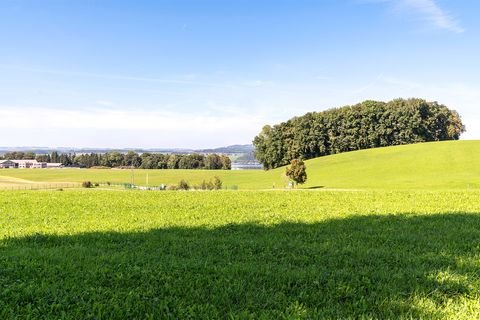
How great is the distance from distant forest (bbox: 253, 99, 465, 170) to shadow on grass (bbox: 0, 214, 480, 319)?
4250 inches

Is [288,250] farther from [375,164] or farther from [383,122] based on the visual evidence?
[383,122]

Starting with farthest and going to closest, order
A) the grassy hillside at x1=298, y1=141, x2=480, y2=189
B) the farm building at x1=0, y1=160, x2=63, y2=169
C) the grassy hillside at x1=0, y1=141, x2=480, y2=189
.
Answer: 1. the farm building at x1=0, y1=160, x2=63, y2=169
2. the grassy hillside at x1=0, y1=141, x2=480, y2=189
3. the grassy hillside at x1=298, y1=141, x2=480, y2=189

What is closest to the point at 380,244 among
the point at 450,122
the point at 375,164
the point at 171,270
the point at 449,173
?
the point at 171,270

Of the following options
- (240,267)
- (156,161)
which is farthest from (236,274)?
(156,161)

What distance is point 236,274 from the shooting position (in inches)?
266

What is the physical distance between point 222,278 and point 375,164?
287ft

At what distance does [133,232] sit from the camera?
11.1 meters

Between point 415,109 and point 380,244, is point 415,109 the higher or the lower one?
the higher one

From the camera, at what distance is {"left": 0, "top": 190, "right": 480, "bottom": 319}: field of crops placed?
5254mm

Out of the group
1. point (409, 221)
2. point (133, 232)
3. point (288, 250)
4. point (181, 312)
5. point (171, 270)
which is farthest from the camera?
point (409, 221)

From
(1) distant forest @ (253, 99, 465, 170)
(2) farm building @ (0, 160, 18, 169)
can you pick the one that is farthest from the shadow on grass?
(2) farm building @ (0, 160, 18, 169)

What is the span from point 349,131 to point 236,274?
11707 cm

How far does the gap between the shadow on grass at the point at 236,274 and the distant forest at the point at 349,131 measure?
354 feet

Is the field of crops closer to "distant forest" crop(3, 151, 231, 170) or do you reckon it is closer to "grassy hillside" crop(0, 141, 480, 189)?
"grassy hillside" crop(0, 141, 480, 189)
